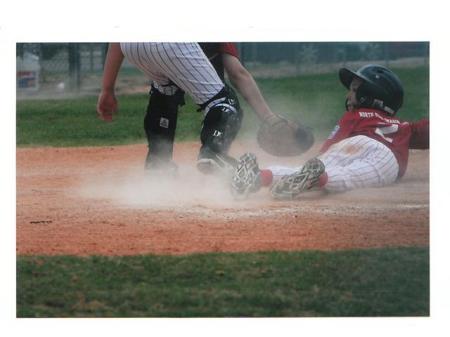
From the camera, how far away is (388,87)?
6910 millimetres

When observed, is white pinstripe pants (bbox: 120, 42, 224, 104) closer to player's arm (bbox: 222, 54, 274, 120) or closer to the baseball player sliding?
the baseball player sliding

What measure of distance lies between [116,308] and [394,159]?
8.26 ft

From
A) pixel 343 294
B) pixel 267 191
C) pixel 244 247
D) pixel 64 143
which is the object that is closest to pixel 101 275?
pixel 244 247

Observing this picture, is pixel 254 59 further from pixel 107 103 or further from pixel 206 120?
pixel 107 103

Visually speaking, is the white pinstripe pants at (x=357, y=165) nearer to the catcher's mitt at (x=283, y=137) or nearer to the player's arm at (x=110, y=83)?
the catcher's mitt at (x=283, y=137)

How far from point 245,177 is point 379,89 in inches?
49.3

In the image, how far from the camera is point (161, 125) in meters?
7.15

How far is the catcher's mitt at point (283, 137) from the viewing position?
681 centimetres

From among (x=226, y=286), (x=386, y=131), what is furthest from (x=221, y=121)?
(x=226, y=286)

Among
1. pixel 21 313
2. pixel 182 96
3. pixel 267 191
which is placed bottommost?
pixel 21 313

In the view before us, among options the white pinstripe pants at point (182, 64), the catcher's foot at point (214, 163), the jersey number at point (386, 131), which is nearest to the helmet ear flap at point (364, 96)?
the jersey number at point (386, 131)

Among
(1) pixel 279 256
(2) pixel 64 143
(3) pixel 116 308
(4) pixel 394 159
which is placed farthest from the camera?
(2) pixel 64 143

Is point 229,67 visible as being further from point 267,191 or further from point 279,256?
point 279,256
